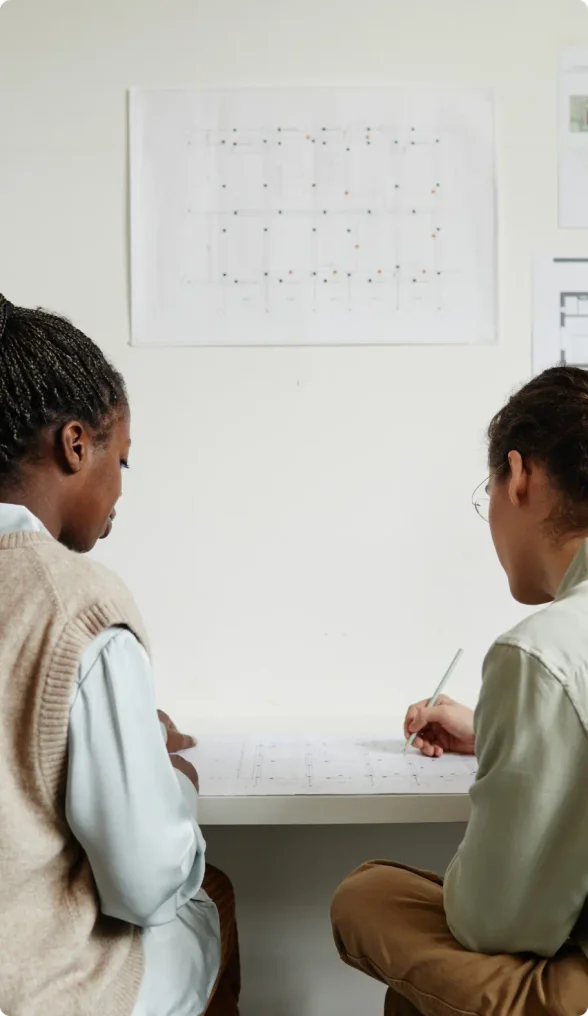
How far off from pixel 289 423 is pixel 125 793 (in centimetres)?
95

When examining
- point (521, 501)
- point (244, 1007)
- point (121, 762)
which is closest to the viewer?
point (121, 762)

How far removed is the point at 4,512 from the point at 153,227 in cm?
92

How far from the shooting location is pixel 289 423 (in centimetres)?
162

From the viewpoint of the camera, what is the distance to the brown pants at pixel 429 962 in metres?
0.80

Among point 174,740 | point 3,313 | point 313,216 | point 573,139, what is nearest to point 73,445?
point 3,313

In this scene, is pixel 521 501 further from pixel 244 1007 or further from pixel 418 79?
pixel 244 1007

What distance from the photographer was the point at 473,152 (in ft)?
5.26

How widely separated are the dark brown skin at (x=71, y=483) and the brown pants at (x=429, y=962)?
1.63 ft

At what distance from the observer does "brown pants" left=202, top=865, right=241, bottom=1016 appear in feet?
3.51

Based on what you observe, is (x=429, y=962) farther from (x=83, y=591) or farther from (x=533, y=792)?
(x=83, y=591)

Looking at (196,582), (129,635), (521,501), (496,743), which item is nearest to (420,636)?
(196,582)

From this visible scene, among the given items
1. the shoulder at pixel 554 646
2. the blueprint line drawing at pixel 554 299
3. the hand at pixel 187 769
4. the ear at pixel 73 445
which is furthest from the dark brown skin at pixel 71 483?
the blueprint line drawing at pixel 554 299

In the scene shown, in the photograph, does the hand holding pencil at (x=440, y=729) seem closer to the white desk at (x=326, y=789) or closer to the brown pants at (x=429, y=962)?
the white desk at (x=326, y=789)

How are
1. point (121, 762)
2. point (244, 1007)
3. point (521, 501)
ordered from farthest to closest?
point (244, 1007) → point (521, 501) → point (121, 762)
